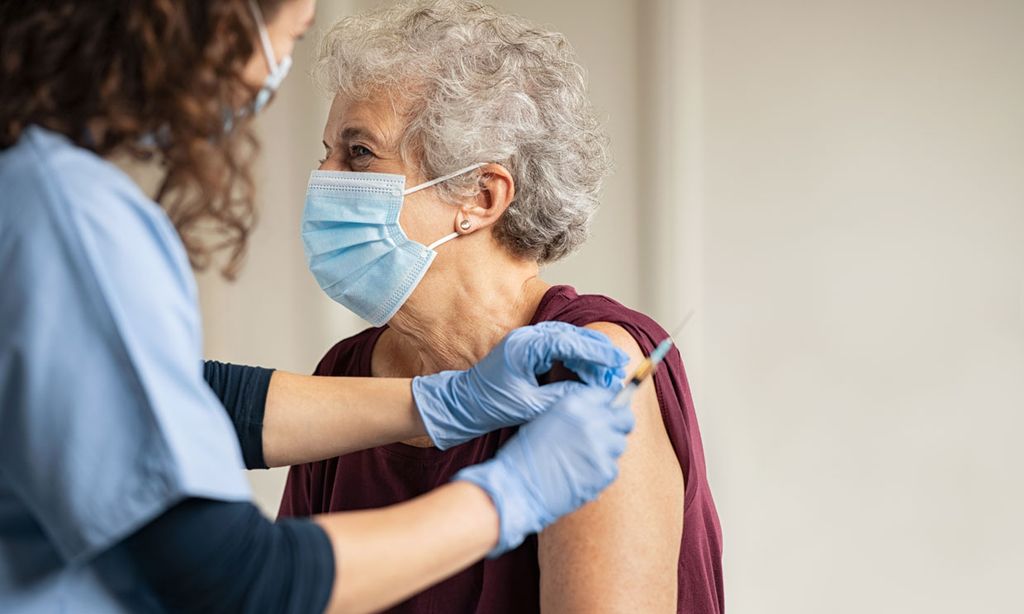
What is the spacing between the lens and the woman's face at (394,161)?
1.64 m

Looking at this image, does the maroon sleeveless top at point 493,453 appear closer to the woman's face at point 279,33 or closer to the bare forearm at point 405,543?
the bare forearm at point 405,543

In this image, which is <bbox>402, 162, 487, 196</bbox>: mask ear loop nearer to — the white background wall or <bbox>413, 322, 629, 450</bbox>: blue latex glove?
<bbox>413, 322, 629, 450</bbox>: blue latex glove

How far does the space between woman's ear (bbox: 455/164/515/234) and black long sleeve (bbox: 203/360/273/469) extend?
1.22 feet

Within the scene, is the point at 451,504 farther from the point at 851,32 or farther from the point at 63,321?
the point at 851,32

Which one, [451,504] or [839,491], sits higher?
[451,504]

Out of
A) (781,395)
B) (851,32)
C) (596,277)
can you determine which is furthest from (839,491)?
(851,32)

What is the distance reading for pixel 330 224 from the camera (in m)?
1.67

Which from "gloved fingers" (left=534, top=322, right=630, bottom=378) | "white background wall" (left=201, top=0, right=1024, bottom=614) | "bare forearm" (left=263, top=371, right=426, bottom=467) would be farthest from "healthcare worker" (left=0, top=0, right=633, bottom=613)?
"white background wall" (left=201, top=0, right=1024, bottom=614)

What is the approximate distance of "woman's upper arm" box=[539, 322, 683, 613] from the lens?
54.3 inches

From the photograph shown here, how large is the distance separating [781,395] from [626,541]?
139cm

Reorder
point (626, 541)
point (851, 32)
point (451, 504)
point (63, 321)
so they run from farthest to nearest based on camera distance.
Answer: point (851, 32) → point (626, 541) → point (451, 504) → point (63, 321)

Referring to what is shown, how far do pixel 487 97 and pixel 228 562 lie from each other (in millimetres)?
934

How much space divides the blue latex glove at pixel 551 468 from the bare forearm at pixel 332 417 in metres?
0.38

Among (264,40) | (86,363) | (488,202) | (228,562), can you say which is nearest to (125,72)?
(264,40)
